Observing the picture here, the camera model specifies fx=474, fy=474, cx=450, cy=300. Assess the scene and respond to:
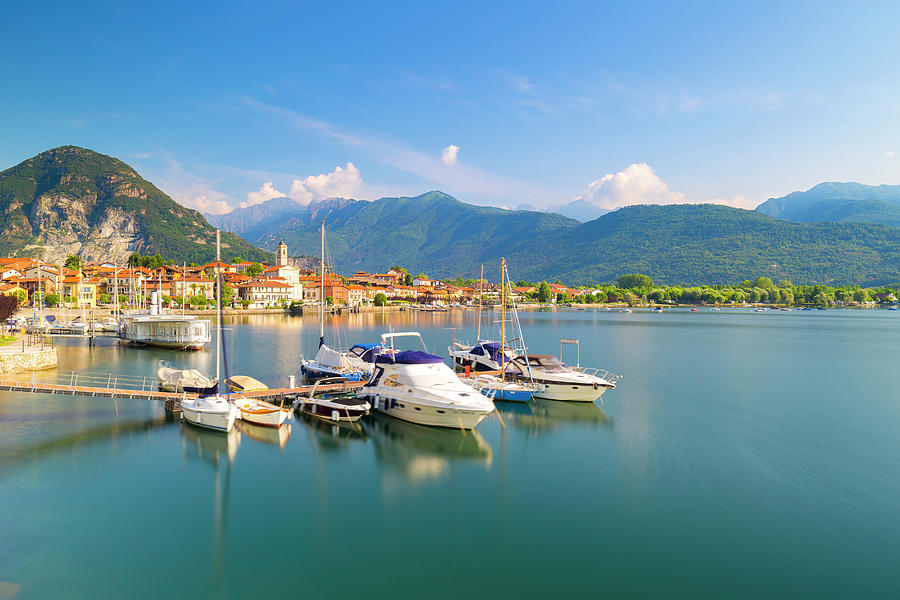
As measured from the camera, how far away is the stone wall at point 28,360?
2700cm

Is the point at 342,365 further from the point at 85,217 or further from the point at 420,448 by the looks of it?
the point at 85,217

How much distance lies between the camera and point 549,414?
22.6 metres

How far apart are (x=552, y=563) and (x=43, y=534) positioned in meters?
11.4

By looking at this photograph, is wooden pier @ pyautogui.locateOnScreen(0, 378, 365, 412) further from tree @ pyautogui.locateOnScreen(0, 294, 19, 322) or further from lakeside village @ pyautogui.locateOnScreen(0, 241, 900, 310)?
lakeside village @ pyautogui.locateOnScreen(0, 241, 900, 310)

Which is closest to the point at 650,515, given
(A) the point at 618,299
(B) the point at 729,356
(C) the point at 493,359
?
(C) the point at 493,359

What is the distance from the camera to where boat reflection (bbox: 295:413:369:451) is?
1769cm

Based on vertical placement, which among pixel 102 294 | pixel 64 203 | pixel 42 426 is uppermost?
pixel 64 203

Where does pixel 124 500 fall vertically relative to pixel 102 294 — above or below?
below

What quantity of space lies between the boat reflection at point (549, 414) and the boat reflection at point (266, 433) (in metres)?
9.34

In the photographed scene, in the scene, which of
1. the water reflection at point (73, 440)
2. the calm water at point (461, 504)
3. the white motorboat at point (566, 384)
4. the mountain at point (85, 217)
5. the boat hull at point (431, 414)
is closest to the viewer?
A: the calm water at point (461, 504)

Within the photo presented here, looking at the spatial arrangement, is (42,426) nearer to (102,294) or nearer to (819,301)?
(102,294)

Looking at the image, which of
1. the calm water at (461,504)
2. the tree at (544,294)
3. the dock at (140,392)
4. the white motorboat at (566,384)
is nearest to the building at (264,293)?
the dock at (140,392)

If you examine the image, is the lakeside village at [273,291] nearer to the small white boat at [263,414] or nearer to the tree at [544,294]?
the tree at [544,294]

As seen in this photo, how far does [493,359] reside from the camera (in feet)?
97.5
